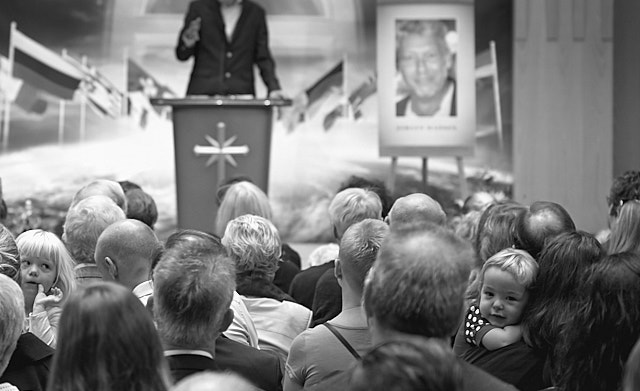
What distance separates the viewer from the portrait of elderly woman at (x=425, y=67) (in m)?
10.3

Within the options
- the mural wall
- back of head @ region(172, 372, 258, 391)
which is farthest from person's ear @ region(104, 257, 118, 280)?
the mural wall

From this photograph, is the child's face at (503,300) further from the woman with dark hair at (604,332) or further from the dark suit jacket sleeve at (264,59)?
the dark suit jacket sleeve at (264,59)

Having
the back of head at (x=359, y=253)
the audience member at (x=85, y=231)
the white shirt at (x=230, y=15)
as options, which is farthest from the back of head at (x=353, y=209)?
the white shirt at (x=230, y=15)

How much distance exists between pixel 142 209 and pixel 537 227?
2.28 m

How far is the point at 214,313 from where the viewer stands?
2.79 m

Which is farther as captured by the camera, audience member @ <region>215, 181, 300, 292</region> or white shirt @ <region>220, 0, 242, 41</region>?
white shirt @ <region>220, 0, 242, 41</region>

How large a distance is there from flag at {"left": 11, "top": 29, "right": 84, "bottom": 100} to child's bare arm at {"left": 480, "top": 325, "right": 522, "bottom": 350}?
26.4 ft

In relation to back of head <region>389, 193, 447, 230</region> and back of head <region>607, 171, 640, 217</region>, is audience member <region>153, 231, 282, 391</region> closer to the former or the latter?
back of head <region>389, 193, 447, 230</region>

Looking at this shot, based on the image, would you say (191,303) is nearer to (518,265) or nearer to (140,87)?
(518,265)

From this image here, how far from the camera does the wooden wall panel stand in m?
10.5

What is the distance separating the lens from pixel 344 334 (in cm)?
308

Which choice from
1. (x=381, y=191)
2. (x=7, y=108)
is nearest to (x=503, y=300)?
(x=381, y=191)

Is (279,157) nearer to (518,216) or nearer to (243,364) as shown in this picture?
(518,216)

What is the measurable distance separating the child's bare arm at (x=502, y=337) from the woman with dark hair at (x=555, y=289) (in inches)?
1.9
